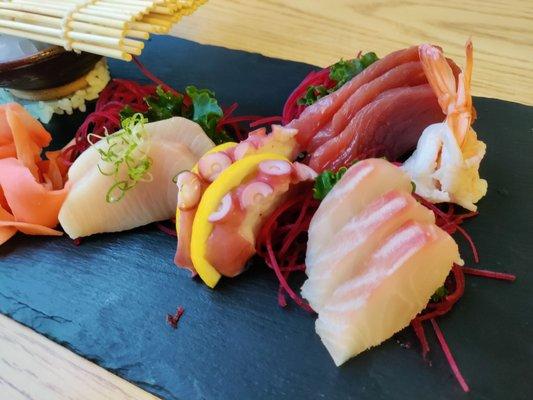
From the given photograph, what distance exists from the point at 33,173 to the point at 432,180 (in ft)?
4.94

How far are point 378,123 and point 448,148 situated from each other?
29 cm

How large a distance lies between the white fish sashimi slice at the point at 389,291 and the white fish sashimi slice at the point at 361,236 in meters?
0.03

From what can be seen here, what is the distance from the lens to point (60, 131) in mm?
2754

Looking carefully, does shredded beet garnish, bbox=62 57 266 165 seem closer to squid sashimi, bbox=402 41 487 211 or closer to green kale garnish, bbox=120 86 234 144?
green kale garnish, bbox=120 86 234 144

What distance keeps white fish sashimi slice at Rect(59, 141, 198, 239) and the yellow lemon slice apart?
1.06 feet

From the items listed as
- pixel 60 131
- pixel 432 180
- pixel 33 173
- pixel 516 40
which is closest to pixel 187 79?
pixel 60 131

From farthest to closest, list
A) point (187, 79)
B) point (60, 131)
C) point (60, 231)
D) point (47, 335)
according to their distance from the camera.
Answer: point (187, 79)
point (60, 131)
point (60, 231)
point (47, 335)

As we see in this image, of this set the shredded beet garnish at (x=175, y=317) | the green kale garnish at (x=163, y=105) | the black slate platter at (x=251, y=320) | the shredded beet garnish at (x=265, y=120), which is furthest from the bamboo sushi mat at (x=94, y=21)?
the shredded beet garnish at (x=175, y=317)

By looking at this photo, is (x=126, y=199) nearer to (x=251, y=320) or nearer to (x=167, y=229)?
(x=167, y=229)

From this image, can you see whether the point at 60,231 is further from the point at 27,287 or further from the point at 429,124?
the point at 429,124

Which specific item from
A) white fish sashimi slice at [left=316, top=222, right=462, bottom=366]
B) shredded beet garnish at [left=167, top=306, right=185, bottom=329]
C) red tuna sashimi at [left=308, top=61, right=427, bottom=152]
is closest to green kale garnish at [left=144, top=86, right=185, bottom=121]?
red tuna sashimi at [left=308, top=61, right=427, bottom=152]

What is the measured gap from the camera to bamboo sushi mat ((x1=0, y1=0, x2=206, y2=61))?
2.18m

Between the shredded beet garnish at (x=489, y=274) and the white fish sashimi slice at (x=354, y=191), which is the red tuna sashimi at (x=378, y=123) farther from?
the shredded beet garnish at (x=489, y=274)

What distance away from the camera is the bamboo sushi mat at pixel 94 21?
85.8 inches
